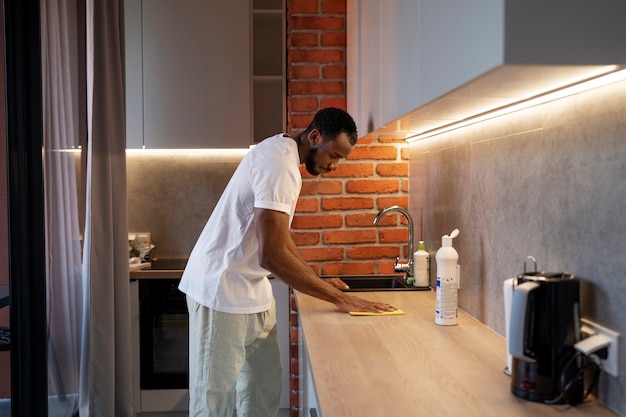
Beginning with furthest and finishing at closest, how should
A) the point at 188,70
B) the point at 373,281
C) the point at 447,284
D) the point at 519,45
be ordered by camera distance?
the point at 188,70, the point at 373,281, the point at 447,284, the point at 519,45

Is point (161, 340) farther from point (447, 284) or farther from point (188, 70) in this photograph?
point (447, 284)

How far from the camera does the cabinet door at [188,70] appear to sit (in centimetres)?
353

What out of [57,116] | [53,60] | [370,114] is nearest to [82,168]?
[57,116]

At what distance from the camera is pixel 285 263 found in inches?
80.0

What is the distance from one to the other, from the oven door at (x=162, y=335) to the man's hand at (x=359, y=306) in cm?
147

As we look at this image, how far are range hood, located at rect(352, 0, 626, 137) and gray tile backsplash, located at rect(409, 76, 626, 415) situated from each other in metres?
0.12

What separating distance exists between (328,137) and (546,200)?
0.95 meters

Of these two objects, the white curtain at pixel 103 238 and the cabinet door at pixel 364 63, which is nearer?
the cabinet door at pixel 364 63

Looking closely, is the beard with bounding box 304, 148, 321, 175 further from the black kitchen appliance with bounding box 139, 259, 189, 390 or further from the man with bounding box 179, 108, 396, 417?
the black kitchen appliance with bounding box 139, 259, 189, 390

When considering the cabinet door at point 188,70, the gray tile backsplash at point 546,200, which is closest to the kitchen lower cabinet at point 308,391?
the gray tile backsplash at point 546,200

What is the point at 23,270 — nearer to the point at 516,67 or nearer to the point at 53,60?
the point at 53,60

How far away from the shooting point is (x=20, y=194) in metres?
2.54

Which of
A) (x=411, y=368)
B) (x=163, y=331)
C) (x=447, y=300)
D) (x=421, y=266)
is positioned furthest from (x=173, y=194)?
A: (x=411, y=368)

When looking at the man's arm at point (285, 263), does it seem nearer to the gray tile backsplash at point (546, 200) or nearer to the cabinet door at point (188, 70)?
the gray tile backsplash at point (546, 200)
